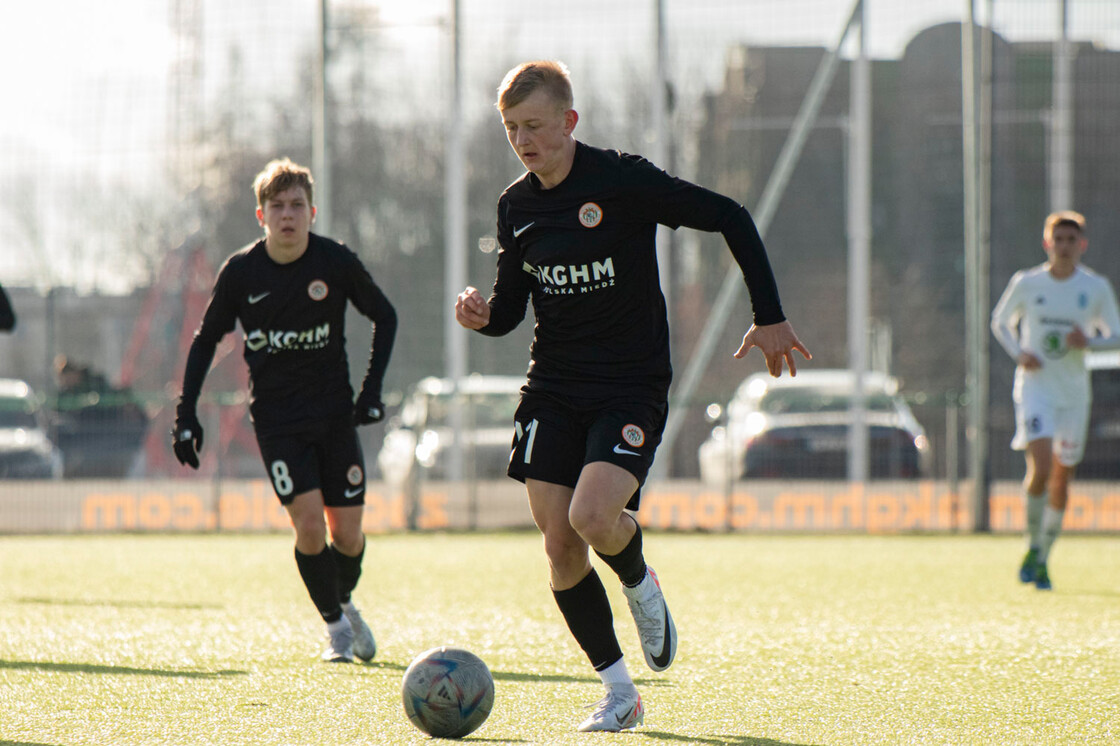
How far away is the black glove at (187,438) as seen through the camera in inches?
218

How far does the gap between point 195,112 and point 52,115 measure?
61.2 inches

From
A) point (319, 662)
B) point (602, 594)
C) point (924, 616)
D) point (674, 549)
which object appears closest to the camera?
point (602, 594)

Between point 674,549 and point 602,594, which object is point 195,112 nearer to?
point 674,549

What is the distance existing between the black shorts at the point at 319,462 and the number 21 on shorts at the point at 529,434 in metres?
1.54

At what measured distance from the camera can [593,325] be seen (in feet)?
14.2

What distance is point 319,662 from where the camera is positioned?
557cm

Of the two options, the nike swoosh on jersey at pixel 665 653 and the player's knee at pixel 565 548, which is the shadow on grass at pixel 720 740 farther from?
the player's knee at pixel 565 548

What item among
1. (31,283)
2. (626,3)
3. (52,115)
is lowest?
(31,283)

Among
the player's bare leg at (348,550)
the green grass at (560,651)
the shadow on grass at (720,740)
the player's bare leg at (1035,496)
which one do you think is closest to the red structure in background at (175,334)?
the green grass at (560,651)

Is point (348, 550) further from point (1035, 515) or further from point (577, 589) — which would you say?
point (1035, 515)

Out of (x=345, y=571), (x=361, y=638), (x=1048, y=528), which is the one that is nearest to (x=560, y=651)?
(x=361, y=638)

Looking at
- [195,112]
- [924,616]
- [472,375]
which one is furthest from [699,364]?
[924,616]

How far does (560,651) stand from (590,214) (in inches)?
91.6

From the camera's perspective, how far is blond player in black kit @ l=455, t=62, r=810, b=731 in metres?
4.23
